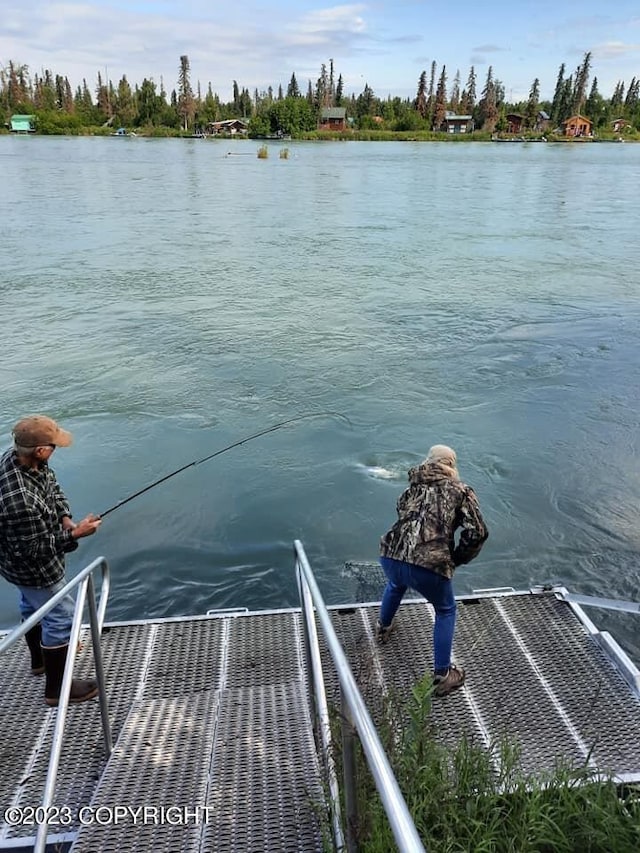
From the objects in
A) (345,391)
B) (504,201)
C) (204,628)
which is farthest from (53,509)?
(504,201)

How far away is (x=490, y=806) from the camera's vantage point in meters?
2.95

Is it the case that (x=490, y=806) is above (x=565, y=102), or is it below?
below

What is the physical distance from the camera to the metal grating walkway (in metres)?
2.91

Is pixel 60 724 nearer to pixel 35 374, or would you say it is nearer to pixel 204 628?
pixel 204 628

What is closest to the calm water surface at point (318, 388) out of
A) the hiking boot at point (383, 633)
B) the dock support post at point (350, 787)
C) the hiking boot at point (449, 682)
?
the hiking boot at point (383, 633)

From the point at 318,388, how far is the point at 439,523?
7505 millimetres

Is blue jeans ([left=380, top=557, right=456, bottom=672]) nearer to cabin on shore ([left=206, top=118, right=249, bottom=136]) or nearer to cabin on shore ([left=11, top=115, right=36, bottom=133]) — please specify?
cabin on shore ([left=11, top=115, right=36, bottom=133])

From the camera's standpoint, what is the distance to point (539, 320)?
51.2 feet

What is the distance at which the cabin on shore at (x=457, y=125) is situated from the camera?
150 metres

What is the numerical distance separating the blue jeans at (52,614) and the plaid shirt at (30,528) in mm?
67

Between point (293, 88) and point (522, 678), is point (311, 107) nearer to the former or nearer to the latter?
point (293, 88)

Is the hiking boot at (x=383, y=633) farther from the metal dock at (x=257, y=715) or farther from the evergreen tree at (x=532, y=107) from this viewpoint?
the evergreen tree at (x=532, y=107)

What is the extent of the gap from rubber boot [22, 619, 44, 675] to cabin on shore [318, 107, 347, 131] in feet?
504

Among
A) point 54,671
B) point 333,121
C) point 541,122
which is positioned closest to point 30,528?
point 54,671
